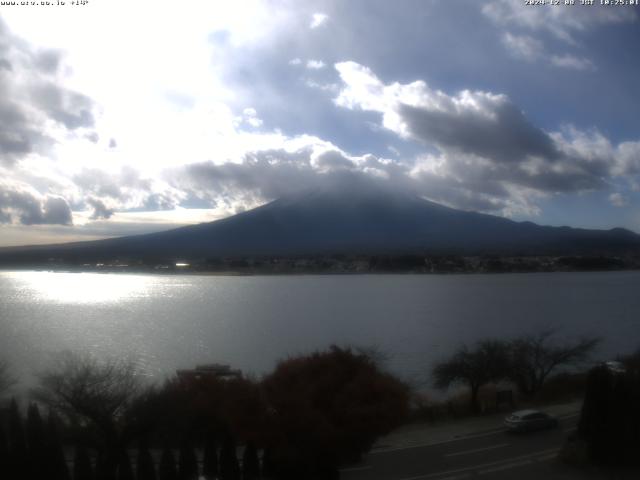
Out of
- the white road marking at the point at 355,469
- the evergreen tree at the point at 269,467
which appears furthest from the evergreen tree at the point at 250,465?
the white road marking at the point at 355,469

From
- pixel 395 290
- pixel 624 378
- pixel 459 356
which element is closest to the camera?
pixel 624 378

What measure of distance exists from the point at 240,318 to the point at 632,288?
118 ft

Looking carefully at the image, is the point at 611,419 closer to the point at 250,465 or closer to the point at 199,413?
the point at 250,465

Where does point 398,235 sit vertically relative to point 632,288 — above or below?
above

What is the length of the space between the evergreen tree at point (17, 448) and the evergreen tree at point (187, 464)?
1.50 m

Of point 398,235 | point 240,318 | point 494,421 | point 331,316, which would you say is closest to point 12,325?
point 240,318

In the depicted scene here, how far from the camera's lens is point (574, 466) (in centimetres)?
777

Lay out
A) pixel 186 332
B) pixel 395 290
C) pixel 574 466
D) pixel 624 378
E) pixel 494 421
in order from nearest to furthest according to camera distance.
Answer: pixel 574 466
pixel 624 378
pixel 494 421
pixel 186 332
pixel 395 290

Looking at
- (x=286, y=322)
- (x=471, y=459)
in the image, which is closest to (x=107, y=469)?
(x=471, y=459)

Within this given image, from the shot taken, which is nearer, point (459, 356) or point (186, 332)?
point (459, 356)

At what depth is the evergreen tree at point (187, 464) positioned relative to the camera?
671 centimetres

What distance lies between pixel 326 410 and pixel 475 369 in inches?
264

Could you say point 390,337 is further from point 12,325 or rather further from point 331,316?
point 12,325

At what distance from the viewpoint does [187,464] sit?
6.75 metres
